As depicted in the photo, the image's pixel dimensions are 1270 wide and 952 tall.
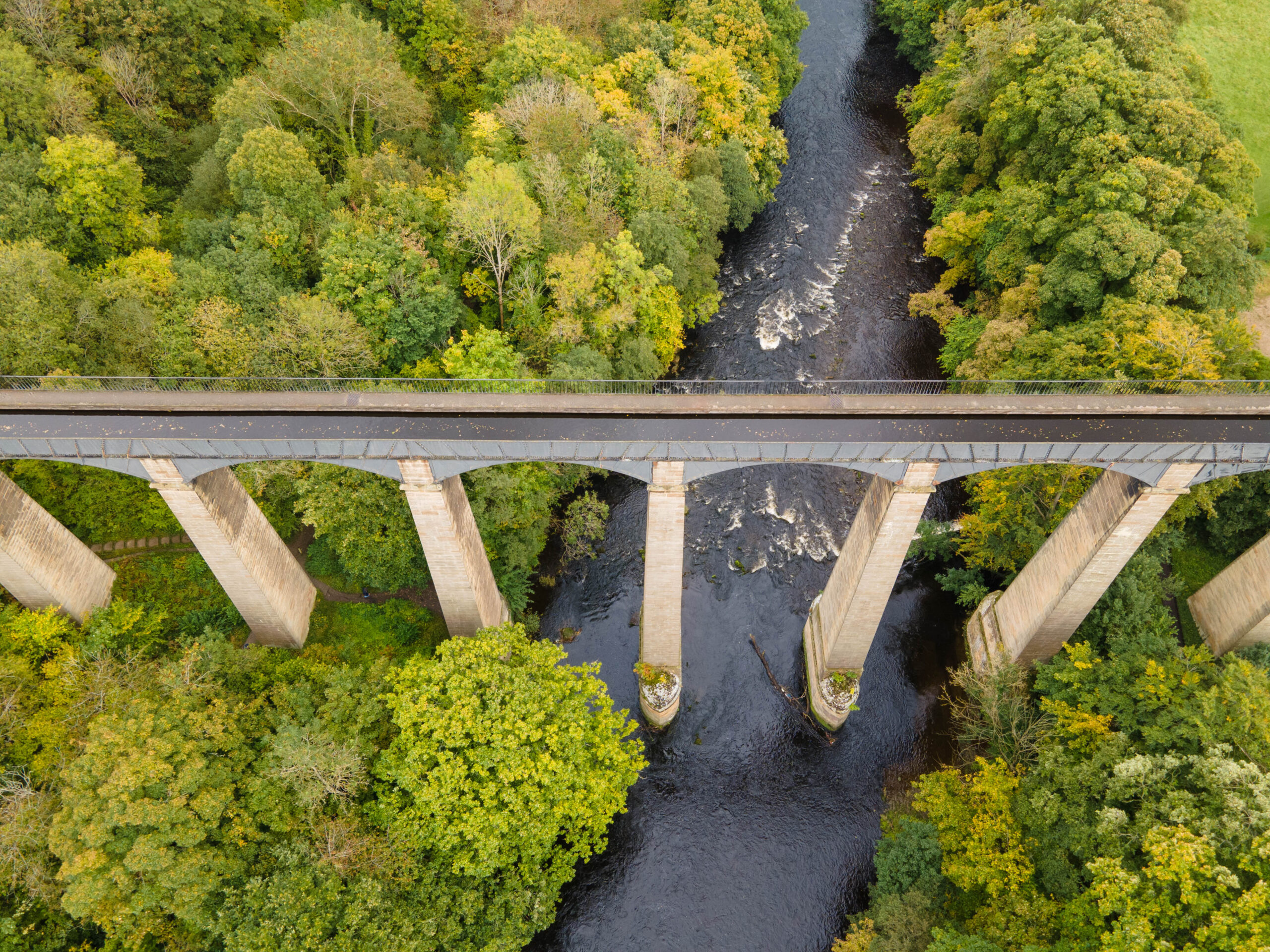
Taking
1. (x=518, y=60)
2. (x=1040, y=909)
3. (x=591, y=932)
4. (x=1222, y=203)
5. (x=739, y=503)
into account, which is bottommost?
(x=591, y=932)

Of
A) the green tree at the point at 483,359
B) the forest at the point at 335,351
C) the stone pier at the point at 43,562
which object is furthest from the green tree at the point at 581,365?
the stone pier at the point at 43,562

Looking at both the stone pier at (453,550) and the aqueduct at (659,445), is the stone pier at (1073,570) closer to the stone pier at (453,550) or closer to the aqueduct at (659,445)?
the aqueduct at (659,445)

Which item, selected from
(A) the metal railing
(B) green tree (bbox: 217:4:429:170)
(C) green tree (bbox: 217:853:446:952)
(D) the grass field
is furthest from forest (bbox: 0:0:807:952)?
(D) the grass field

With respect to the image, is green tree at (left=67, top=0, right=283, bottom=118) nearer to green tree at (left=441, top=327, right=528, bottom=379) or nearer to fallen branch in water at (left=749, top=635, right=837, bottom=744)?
green tree at (left=441, top=327, right=528, bottom=379)

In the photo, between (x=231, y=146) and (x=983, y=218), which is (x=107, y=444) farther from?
(x=983, y=218)

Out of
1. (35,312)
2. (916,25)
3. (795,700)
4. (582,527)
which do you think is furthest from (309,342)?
(916,25)

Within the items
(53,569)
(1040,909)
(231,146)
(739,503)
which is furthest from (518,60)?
(1040,909)
